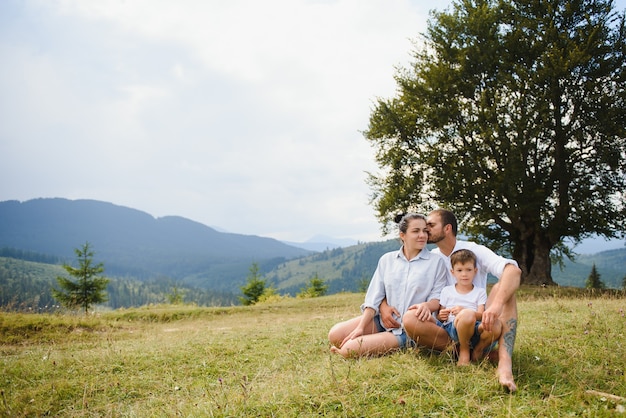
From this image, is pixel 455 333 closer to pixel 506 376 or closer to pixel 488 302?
pixel 488 302

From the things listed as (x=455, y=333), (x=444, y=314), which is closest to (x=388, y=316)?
(x=444, y=314)

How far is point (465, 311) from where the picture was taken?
5.18m

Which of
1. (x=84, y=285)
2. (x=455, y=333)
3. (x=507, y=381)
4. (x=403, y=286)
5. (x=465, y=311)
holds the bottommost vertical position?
(x=84, y=285)

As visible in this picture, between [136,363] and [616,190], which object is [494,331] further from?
[616,190]

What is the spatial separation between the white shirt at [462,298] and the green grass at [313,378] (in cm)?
73

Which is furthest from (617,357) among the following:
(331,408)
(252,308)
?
(252,308)

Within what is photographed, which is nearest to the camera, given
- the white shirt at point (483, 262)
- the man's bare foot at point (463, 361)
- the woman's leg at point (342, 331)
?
the man's bare foot at point (463, 361)

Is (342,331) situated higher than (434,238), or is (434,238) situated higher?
(434,238)

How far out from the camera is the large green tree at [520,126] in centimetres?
2078

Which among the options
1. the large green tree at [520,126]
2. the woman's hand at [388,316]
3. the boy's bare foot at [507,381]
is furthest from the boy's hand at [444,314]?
the large green tree at [520,126]

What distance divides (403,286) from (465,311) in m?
1.17

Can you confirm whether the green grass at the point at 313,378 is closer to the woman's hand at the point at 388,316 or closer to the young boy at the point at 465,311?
the young boy at the point at 465,311

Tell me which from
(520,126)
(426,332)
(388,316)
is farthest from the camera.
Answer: (520,126)

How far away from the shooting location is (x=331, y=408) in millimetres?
4293
